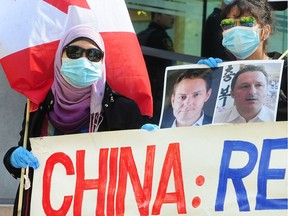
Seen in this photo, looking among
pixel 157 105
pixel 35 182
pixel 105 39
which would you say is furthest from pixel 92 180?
pixel 157 105

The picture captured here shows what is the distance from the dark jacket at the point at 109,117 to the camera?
371cm

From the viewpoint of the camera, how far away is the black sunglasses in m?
3.77

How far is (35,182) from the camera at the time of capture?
3.70 metres

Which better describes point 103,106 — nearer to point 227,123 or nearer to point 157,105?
point 227,123

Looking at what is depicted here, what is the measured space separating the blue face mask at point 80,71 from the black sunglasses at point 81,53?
0.02m

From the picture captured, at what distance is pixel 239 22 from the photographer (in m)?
3.69

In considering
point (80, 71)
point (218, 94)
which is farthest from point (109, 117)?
point (218, 94)

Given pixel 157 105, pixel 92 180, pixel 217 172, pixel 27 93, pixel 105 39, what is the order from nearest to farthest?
1. pixel 217 172
2. pixel 92 180
3. pixel 27 93
4. pixel 105 39
5. pixel 157 105

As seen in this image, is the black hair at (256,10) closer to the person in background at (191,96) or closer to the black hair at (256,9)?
the black hair at (256,9)

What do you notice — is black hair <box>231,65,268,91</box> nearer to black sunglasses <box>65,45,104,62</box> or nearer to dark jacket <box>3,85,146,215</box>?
dark jacket <box>3,85,146,215</box>

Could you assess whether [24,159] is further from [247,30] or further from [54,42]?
[247,30]

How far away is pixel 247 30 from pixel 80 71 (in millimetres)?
898

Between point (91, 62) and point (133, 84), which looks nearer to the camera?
point (91, 62)

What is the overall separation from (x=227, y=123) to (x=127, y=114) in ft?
2.02
